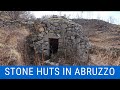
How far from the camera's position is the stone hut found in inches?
258

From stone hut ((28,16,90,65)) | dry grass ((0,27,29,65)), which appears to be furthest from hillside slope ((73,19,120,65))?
dry grass ((0,27,29,65))

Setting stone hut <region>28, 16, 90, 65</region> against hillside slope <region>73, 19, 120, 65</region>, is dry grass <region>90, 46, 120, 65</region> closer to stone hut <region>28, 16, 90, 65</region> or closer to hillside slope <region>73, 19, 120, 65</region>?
hillside slope <region>73, 19, 120, 65</region>

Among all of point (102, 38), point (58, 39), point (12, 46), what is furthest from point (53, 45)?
point (102, 38)

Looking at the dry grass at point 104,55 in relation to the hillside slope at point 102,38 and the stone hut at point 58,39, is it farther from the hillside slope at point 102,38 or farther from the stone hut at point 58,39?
the stone hut at point 58,39

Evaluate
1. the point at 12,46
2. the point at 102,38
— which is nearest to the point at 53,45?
the point at 12,46

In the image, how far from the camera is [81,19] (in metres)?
6.49

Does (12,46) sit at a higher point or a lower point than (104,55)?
higher

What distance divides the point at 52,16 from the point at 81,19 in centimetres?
60

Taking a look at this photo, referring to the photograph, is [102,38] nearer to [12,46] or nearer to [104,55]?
[104,55]

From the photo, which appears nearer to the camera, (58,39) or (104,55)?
(104,55)

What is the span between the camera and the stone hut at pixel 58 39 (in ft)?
21.5

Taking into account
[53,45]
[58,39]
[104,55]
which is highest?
[58,39]

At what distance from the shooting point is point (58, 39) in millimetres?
6797
